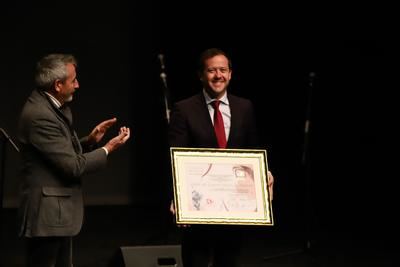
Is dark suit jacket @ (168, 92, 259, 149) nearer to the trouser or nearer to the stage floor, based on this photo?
the trouser

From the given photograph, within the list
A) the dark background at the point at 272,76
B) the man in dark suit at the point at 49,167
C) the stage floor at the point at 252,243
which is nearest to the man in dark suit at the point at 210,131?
the man in dark suit at the point at 49,167

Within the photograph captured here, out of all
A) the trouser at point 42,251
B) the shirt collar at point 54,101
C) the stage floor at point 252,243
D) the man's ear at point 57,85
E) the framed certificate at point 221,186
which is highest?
Answer: the man's ear at point 57,85

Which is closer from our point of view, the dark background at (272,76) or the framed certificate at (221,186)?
the framed certificate at (221,186)

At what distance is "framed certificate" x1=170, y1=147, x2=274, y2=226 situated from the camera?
3.08m

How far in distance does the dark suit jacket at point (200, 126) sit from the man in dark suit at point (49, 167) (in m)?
0.44

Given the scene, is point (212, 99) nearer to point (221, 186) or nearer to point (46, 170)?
point (221, 186)

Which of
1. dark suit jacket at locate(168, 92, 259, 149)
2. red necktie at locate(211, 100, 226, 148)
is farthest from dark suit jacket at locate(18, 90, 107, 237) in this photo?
red necktie at locate(211, 100, 226, 148)

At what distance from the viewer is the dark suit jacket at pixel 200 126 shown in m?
3.19

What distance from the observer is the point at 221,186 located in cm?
314

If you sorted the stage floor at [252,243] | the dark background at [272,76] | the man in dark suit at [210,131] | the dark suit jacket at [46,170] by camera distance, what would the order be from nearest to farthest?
1. the dark suit jacket at [46,170]
2. the man in dark suit at [210,131]
3. the stage floor at [252,243]
4. the dark background at [272,76]

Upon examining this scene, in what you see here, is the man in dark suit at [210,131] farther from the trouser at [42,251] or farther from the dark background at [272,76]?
the dark background at [272,76]

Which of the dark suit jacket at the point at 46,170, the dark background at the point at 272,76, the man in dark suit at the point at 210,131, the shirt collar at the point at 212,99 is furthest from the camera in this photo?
the dark background at the point at 272,76

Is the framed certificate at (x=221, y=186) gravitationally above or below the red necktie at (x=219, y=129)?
below

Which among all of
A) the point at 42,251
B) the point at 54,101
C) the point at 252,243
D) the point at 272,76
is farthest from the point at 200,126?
the point at 272,76
